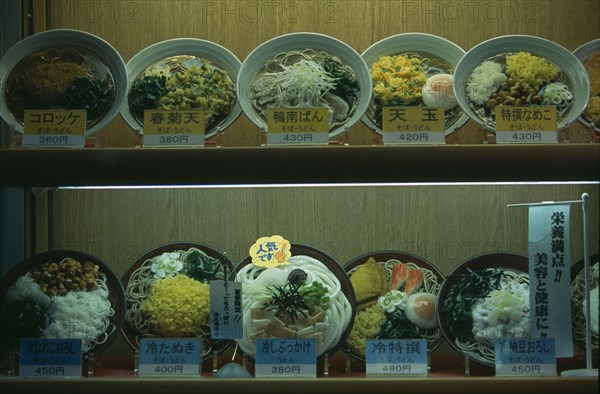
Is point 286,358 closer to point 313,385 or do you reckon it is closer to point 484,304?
point 313,385

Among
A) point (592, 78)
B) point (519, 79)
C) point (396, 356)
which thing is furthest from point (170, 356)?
point (592, 78)

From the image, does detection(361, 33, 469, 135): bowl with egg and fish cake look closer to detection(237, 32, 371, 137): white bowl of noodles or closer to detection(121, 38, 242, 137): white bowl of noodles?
detection(237, 32, 371, 137): white bowl of noodles

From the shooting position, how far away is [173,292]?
182cm

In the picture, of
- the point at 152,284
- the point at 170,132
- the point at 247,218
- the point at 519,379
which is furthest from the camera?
the point at 247,218

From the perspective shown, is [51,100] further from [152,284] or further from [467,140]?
[467,140]

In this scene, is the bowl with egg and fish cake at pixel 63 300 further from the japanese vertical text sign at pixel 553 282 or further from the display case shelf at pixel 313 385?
the japanese vertical text sign at pixel 553 282

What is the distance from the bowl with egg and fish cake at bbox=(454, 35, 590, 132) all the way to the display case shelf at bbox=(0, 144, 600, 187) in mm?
111

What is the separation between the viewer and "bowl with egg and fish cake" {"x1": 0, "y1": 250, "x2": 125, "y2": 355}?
5.72 ft

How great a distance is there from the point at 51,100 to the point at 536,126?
3.86 ft

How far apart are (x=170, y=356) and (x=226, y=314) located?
164 mm

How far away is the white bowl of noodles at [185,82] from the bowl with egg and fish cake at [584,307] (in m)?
0.96

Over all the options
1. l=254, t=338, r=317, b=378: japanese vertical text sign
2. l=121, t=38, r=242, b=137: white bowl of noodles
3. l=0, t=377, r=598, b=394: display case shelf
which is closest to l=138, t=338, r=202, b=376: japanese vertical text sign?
l=0, t=377, r=598, b=394: display case shelf

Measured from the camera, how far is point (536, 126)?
1.72 m

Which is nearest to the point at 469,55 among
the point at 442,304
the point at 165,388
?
the point at 442,304
